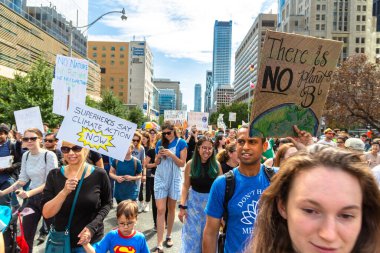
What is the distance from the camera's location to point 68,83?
7.21 metres

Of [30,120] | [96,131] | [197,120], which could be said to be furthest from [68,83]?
[197,120]

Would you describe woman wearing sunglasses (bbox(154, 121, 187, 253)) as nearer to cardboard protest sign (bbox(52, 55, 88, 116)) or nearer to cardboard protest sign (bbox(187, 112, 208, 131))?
cardboard protest sign (bbox(52, 55, 88, 116))

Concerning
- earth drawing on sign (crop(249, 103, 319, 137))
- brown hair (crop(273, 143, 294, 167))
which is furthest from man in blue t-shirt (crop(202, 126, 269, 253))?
brown hair (crop(273, 143, 294, 167))

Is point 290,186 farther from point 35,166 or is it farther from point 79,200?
point 35,166

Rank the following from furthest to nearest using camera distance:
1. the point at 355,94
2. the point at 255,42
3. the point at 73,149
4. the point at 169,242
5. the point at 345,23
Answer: the point at 255,42 → the point at 345,23 → the point at 355,94 → the point at 169,242 → the point at 73,149

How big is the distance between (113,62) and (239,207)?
139496mm

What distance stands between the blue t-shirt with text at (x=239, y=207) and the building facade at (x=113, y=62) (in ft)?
445

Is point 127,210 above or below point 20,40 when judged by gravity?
below

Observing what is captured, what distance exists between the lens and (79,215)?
10.8 ft

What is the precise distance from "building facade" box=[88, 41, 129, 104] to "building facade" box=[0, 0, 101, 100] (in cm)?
6959

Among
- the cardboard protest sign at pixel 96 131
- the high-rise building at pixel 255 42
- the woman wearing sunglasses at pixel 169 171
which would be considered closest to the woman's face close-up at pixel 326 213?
the cardboard protest sign at pixel 96 131

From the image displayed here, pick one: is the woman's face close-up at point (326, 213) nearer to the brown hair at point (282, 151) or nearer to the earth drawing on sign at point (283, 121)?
the earth drawing on sign at point (283, 121)

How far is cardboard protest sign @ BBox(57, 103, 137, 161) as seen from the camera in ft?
12.1

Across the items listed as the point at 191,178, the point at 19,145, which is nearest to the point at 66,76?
the point at 19,145
